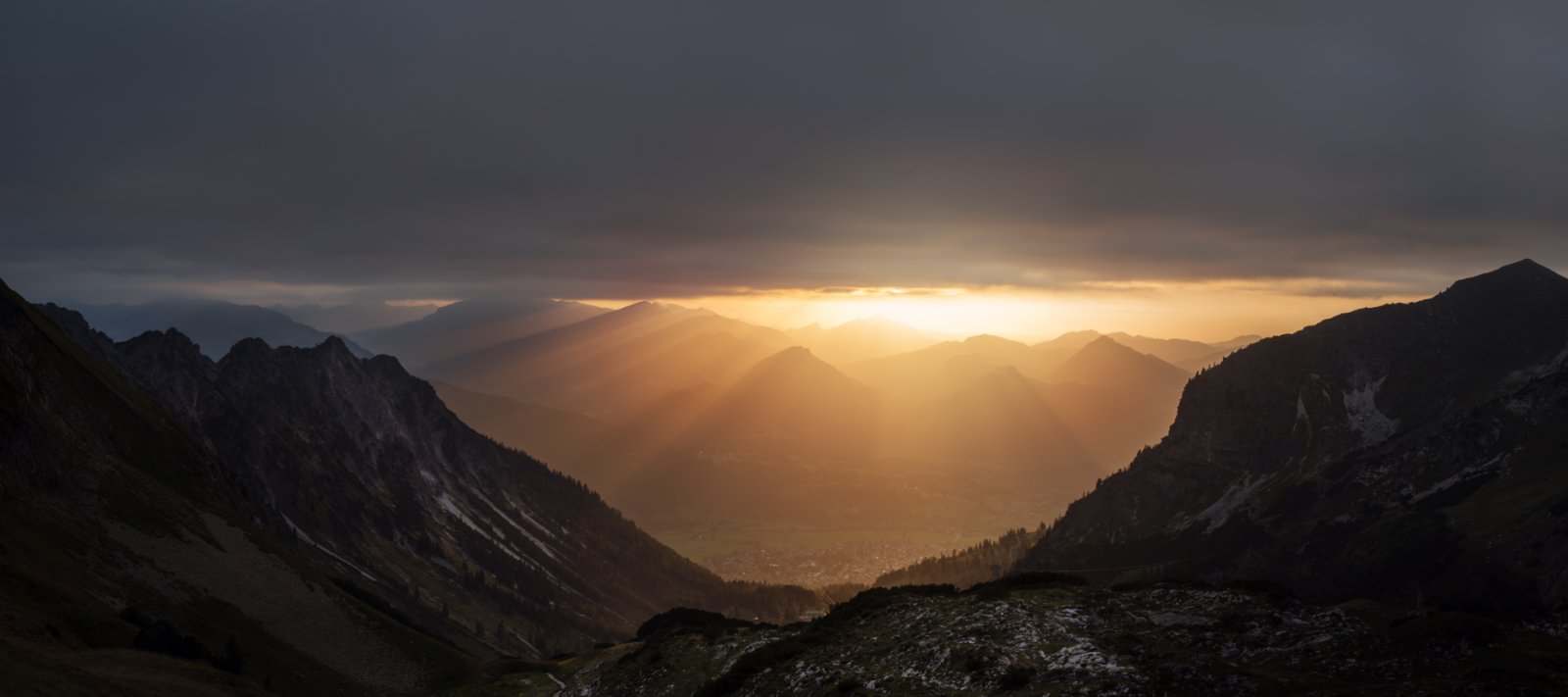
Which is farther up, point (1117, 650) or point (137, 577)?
point (1117, 650)

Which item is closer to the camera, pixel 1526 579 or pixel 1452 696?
pixel 1452 696

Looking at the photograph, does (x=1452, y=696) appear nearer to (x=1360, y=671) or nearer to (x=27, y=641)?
(x=1360, y=671)

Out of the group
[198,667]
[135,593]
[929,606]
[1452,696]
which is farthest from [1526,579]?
[135,593]

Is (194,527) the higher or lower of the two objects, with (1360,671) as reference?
lower

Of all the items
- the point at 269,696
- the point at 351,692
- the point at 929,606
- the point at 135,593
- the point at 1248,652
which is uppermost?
the point at 1248,652

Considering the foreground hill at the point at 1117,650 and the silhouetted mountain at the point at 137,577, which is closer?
the foreground hill at the point at 1117,650

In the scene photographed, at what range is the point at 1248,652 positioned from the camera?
52.6 meters

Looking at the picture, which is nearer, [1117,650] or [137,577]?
[1117,650]

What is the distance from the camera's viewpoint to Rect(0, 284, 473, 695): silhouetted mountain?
74.8 meters

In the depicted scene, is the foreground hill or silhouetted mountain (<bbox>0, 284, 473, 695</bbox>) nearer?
the foreground hill

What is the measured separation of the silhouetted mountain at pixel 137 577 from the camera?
74812 millimetres

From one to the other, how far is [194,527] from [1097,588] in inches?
5159

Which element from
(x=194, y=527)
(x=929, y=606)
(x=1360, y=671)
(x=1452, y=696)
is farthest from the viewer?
(x=194, y=527)

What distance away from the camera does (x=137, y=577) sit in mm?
103312
